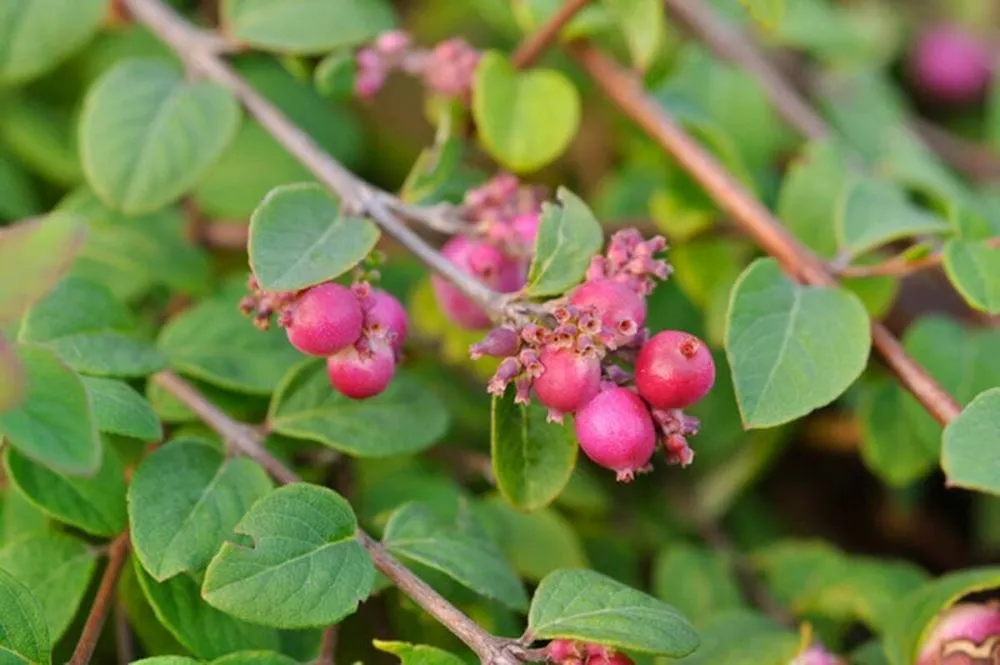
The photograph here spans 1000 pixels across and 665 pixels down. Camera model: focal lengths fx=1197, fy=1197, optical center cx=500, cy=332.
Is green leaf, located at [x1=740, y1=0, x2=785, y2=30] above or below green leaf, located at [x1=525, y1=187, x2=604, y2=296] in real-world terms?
above

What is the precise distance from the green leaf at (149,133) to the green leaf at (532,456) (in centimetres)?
53

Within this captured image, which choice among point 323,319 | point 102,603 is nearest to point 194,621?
point 102,603

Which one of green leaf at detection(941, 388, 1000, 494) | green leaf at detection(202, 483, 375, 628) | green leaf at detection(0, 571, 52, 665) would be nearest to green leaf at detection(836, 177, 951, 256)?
green leaf at detection(941, 388, 1000, 494)

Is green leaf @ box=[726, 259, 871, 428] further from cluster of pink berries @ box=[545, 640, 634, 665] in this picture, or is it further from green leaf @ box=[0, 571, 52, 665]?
green leaf @ box=[0, 571, 52, 665]

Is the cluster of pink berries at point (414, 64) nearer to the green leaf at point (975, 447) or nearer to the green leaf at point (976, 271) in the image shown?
the green leaf at point (976, 271)

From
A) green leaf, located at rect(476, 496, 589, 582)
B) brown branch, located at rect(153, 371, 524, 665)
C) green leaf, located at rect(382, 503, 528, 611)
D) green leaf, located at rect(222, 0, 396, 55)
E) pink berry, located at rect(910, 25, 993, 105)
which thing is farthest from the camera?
pink berry, located at rect(910, 25, 993, 105)

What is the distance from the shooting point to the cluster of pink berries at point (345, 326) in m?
1.00

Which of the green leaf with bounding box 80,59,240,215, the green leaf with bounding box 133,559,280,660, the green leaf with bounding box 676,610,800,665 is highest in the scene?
the green leaf with bounding box 80,59,240,215

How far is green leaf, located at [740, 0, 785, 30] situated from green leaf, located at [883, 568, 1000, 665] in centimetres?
59

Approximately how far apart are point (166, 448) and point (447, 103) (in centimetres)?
63

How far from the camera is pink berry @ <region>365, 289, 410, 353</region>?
3.44ft

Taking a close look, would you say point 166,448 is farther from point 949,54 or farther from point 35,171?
point 949,54

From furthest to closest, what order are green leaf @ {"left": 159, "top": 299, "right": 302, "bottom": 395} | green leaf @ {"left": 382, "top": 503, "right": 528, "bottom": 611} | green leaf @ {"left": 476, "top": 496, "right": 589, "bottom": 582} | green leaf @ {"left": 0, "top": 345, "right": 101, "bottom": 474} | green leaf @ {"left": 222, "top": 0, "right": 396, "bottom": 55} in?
green leaf @ {"left": 222, "top": 0, "right": 396, "bottom": 55} → green leaf @ {"left": 476, "top": 496, "right": 589, "bottom": 582} → green leaf @ {"left": 159, "top": 299, "right": 302, "bottom": 395} → green leaf @ {"left": 382, "top": 503, "right": 528, "bottom": 611} → green leaf @ {"left": 0, "top": 345, "right": 101, "bottom": 474}

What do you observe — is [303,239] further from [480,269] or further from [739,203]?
[739,203]
